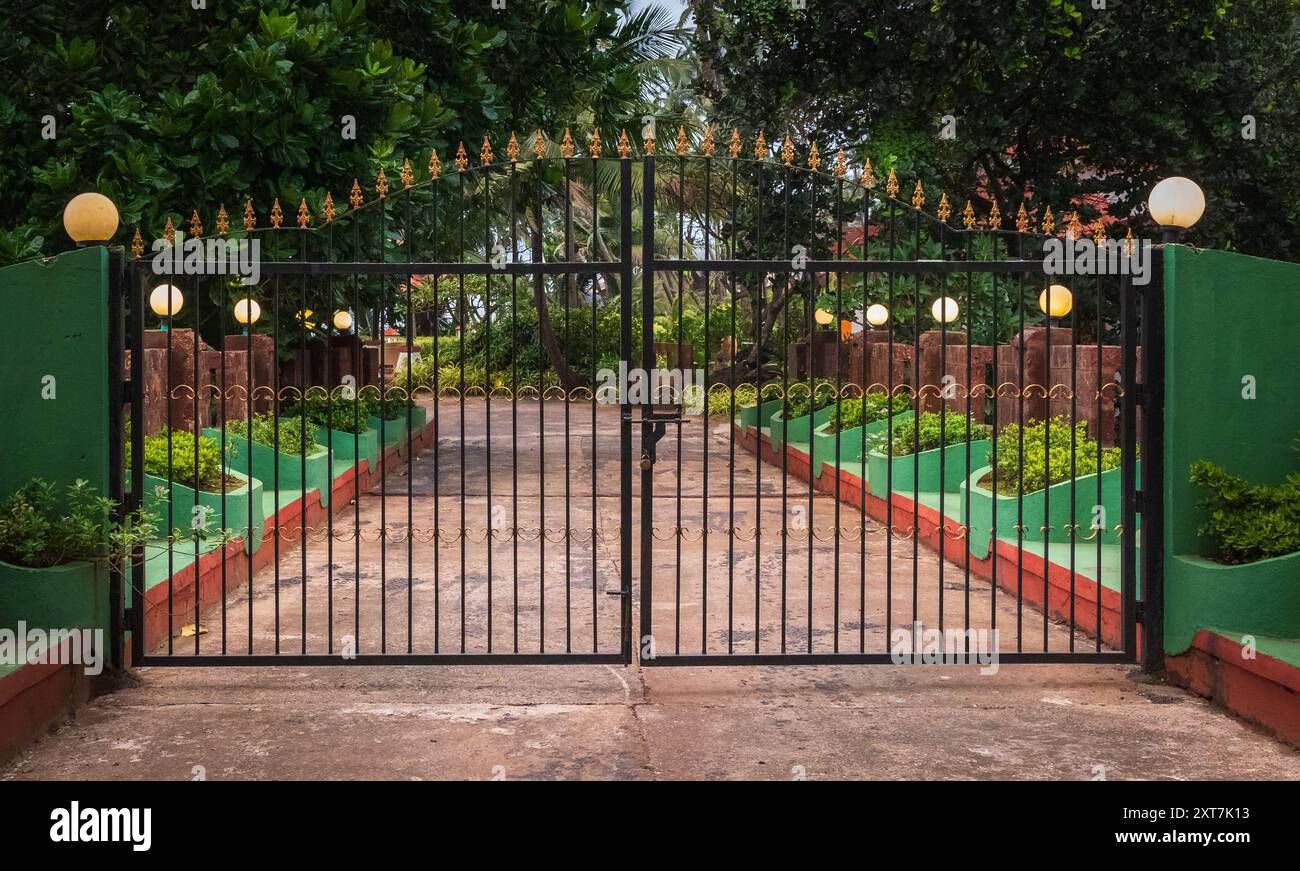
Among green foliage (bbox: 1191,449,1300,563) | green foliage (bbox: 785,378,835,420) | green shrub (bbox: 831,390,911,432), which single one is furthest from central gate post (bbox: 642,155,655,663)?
green foliage (bbox: 785,378,835,420)

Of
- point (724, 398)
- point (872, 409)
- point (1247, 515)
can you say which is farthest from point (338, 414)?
point (724, 398)

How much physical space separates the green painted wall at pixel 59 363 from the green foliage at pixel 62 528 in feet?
0.40

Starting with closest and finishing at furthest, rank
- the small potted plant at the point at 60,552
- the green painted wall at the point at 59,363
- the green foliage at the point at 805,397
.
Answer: the small potted plant at the point at 60,552, the green painted wall at the point at 59,363, the green foliage at the point at 805,397

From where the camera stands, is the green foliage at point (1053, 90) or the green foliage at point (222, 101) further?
the green foliage at point (1053, 90)

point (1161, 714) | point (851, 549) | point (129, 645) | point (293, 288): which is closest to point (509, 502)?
point (293, 288)

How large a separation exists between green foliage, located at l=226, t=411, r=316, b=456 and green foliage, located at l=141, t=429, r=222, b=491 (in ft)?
5.36

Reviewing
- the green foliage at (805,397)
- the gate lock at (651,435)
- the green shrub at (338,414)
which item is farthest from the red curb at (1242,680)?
the green foliage at (805,397)

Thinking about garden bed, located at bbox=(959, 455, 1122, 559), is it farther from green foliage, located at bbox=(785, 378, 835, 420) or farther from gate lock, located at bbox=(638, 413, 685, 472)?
green foliage, located at bbox=(785, 378, 835, 420)

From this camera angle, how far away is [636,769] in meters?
4.92

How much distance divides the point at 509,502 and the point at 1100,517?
8084 mm

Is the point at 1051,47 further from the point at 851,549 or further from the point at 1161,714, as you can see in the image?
the point at 1161,714

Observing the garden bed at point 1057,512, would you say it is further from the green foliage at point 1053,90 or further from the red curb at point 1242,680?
the green foliage at point 1053,90

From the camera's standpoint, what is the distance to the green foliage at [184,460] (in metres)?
8.43

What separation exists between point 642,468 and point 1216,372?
2754 mm
